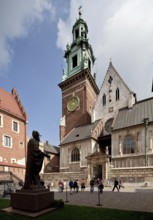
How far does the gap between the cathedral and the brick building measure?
714 centimetres

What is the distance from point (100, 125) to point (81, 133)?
145 inches

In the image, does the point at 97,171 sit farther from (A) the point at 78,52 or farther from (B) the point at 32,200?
(A) the point at 78,52

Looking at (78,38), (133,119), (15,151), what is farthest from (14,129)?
(78,38)

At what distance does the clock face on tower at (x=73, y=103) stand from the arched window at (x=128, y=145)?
1527 cm

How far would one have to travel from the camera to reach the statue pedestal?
25.4ft

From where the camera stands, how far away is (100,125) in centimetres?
3238

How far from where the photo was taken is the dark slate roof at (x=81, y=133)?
3149cm

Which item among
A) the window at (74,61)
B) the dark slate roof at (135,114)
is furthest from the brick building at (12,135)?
the window at (74,61)

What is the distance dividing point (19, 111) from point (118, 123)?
54.8 feet

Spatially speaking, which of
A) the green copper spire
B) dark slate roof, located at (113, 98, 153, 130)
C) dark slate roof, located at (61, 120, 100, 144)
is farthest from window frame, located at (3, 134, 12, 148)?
the green copper spire

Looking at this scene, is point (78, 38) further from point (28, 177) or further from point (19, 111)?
point (28, 177)

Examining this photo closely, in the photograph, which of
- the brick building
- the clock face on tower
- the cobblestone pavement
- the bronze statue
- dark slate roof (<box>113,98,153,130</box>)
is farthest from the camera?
the clock face on tower

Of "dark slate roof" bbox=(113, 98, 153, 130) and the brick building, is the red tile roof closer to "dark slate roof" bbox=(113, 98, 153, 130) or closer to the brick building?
the brick building

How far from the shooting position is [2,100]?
29.8m
